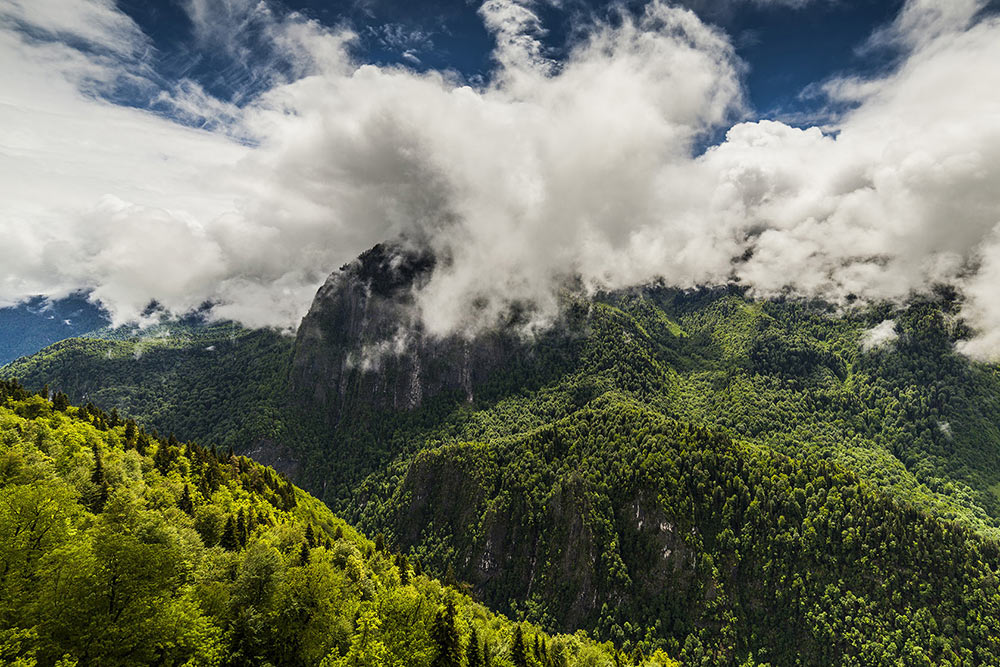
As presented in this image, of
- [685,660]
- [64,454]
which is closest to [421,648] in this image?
[64,454]

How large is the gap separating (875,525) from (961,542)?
29245mm

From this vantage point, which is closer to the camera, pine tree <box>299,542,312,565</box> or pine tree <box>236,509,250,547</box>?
pine tree <box>299,542,312,565</box>

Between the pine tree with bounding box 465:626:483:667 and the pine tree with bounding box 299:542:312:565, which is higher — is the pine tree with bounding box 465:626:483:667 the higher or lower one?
the lower one

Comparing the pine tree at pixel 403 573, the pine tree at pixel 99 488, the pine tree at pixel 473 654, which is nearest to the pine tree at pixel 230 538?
the pine tree at pixel 99 488

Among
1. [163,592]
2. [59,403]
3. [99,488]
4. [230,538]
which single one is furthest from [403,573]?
[59,403]

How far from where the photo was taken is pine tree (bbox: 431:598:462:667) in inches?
2172

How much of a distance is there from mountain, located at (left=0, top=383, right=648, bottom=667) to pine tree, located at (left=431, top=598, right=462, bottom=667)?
0.21 metres

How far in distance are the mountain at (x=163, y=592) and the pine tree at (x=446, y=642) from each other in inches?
8.3

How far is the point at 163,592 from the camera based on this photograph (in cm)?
3625

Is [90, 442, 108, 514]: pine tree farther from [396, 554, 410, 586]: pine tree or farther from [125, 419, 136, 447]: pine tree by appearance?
[396, 554, 410, 586]: pine tree

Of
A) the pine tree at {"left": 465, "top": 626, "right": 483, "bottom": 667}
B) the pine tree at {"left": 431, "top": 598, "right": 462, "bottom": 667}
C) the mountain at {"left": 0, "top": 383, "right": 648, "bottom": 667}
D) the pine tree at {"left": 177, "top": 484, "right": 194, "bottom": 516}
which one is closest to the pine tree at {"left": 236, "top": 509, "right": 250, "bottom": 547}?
the mountain at {"left": 0, "top": 383, "right": 648, "bottom": 667}

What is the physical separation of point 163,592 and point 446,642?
111ft

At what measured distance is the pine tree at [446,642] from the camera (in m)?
55.2

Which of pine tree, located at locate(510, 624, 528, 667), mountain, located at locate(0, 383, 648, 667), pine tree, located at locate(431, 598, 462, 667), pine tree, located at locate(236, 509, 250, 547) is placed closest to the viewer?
mountain, located at locate(0, 383, 648, 667)
